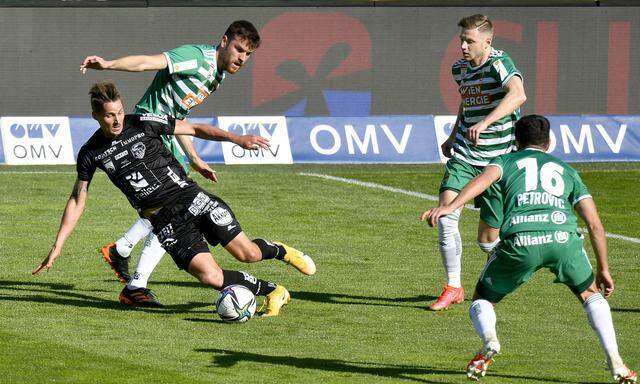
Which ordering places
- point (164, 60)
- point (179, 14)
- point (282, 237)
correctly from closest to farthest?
point (164, 60), point (282, 237), point (179, 14)

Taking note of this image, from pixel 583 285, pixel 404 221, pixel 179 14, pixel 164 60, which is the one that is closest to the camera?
pixel 583 285

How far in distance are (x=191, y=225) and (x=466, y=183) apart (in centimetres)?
227

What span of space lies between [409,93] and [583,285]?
20415mm

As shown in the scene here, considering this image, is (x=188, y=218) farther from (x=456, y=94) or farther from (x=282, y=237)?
(x=456, y=94)

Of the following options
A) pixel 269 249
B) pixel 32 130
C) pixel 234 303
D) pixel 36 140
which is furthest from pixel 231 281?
pixel 32 130

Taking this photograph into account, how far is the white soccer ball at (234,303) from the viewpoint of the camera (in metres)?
9.31

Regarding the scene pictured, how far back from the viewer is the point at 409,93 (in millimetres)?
27875

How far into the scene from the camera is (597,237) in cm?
750

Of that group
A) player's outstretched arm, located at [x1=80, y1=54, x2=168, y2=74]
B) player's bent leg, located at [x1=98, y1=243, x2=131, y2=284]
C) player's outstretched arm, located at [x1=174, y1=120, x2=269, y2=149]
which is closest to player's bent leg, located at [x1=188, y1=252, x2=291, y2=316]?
player's outstretched arm, located at [x1=174, y1=120, x2=269, y2=149]

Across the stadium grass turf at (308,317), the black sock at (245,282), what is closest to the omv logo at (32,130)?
the stadium grass turf at (308,317)

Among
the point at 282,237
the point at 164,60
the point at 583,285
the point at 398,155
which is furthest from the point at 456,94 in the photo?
the point at 583,285

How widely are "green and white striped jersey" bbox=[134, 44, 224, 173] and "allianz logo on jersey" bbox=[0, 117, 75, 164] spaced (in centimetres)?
1268

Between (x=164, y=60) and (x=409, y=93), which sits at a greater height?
(x=164, y=60)

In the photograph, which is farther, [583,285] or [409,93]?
[409,93]
